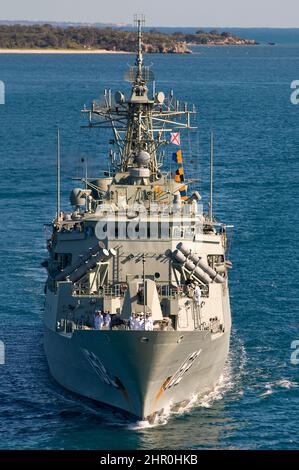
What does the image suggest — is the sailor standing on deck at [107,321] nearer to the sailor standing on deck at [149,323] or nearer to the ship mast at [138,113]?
the sailor standing on deck at [149,323]

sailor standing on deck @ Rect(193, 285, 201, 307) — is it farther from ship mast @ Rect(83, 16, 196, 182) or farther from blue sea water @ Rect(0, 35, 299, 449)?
ship mast @ Rect(83, 16, 196, 182)

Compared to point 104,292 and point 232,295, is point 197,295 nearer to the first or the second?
point 104,292

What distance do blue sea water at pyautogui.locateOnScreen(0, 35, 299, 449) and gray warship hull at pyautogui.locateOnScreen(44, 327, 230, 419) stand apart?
64 cm

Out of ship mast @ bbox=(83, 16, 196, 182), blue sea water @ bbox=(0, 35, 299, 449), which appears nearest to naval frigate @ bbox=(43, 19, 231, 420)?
blue sea water @ bbox=(0, 35, 299, 449)

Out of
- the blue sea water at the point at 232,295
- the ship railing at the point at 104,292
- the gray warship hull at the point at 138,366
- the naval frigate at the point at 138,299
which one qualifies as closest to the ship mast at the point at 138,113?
the naval frigate at the point at 138,299

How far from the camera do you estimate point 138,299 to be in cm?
4484

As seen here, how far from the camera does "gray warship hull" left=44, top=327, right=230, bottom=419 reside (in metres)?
42.9

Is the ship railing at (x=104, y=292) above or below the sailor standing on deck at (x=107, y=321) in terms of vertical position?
above

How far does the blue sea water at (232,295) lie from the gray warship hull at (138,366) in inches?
25.1

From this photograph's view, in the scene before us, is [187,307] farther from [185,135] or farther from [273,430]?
[185,135]

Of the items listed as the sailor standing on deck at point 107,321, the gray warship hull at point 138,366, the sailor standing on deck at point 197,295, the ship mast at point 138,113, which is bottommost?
the gray warship hull at point 138,366

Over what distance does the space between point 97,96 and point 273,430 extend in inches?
4317

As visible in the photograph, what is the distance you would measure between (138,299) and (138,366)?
2.79 meters

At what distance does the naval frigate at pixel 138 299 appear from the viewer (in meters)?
43.5
